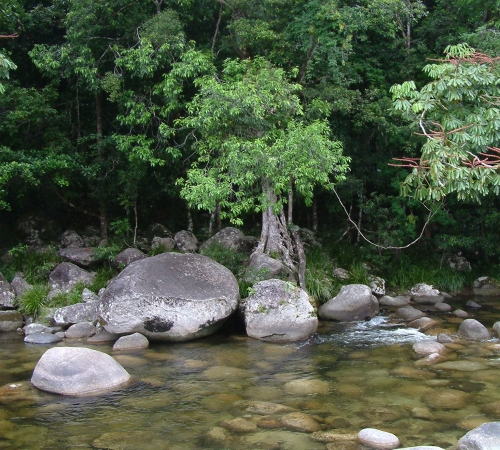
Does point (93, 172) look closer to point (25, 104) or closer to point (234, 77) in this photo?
point (25, 104)

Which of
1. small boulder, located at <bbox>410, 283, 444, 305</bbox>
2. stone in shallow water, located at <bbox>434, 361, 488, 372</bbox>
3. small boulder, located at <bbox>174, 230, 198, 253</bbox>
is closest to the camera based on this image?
stone in shallow water, located at <bbox>434, 361, 488, 372</bbox>

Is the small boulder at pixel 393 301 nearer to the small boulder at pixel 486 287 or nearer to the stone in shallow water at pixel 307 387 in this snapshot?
the small boulder at pixel 486 287

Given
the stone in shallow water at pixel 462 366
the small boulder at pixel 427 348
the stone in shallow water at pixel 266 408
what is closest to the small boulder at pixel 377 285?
the small boulder at pixel 427 348

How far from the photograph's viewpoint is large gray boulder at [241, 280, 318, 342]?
1068 cm

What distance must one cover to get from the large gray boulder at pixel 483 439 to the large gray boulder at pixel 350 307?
627 centimetres

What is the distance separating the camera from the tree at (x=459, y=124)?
24.2 ft

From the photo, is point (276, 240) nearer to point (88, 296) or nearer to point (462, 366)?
point (88, 296)

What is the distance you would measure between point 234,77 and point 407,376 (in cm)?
732

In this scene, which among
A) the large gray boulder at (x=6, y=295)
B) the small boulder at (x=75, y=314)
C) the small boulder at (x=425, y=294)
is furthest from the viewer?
the small boulder at (x=425, y=294)

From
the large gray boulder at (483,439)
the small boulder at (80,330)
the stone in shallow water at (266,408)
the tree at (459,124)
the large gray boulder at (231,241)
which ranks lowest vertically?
the stone in shallow water at (266,408)

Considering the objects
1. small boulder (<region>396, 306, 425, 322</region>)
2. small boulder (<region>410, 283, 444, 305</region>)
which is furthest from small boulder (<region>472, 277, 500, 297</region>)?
small boulder (<region>396, 306, 425, 322</region>)

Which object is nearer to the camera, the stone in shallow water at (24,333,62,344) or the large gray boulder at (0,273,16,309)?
the stone in shallow water at (24,333,62,344)

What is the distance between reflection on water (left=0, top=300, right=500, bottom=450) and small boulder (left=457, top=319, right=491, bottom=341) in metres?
0.40

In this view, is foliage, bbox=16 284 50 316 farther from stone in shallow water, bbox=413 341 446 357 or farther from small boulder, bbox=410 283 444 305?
small boulder, bbox=410 283 444 305
